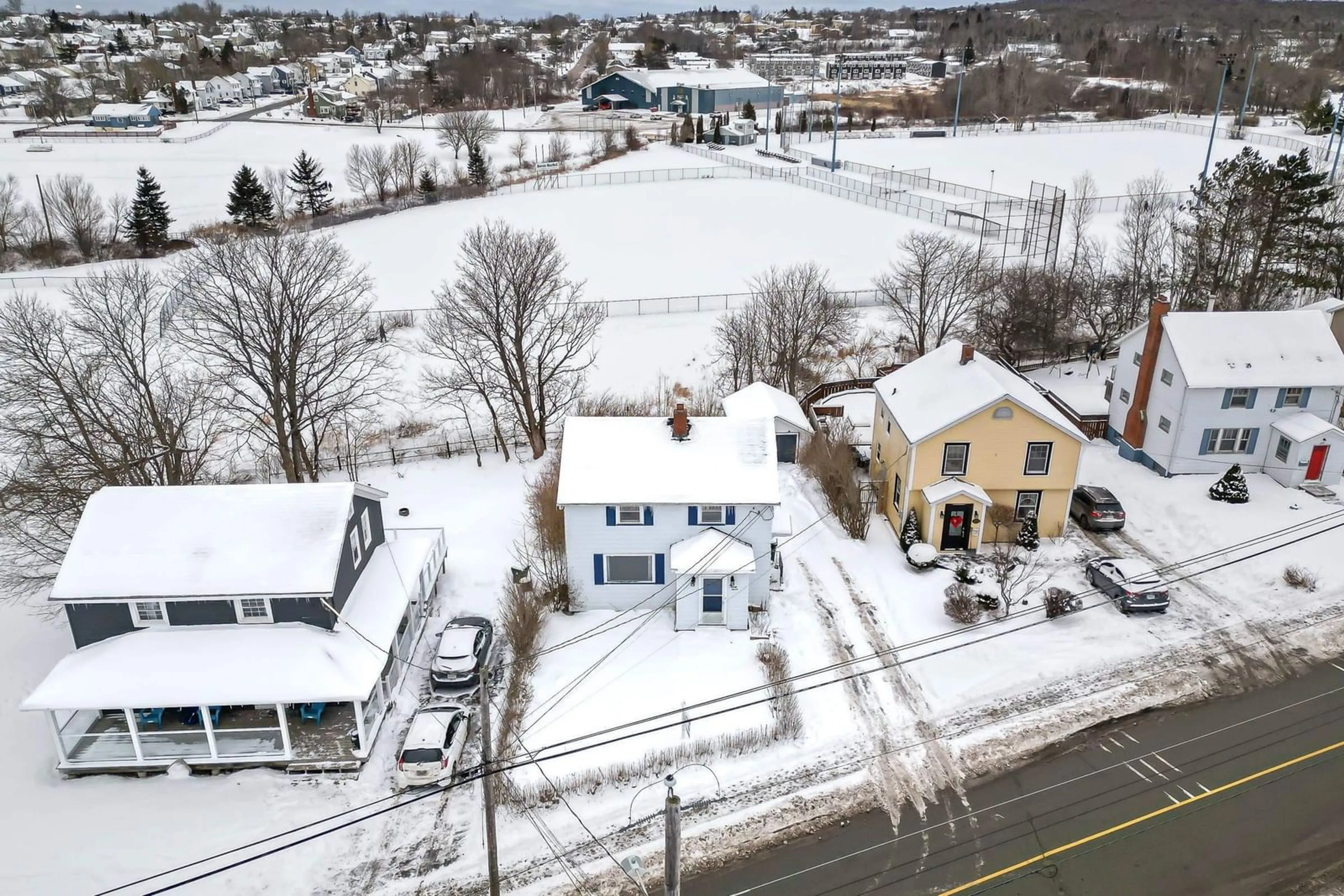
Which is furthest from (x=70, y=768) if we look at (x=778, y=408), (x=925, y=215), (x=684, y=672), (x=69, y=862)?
(x=925, y=215)

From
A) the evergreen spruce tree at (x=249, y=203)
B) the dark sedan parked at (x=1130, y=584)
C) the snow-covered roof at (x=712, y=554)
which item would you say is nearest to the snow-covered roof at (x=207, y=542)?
Answer: the snow-covered roof at (x=712, y=554)

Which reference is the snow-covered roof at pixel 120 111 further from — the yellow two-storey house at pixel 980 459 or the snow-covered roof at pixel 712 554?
the snow-covered roof at pixel 712 554

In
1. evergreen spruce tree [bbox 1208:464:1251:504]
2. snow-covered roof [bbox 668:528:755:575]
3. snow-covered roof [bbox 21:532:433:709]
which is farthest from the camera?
evergreen spruce tree [bbox 1208:464:1251:504]

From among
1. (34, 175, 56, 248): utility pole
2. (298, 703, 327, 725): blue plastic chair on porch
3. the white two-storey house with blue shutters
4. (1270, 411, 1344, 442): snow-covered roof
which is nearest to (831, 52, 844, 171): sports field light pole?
→ (1270, 411, 1344, 442): snow-covered roof

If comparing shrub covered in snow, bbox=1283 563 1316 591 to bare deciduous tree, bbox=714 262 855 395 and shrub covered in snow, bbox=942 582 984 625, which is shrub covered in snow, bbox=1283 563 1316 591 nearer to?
shrub covered in snow, bbox=942 582 984 625

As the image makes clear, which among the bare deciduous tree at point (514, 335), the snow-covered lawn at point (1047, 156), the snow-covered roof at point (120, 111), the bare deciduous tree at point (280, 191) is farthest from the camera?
the snow-covered roof at point (120, 111)

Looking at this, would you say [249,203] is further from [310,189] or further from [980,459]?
[980,459]
